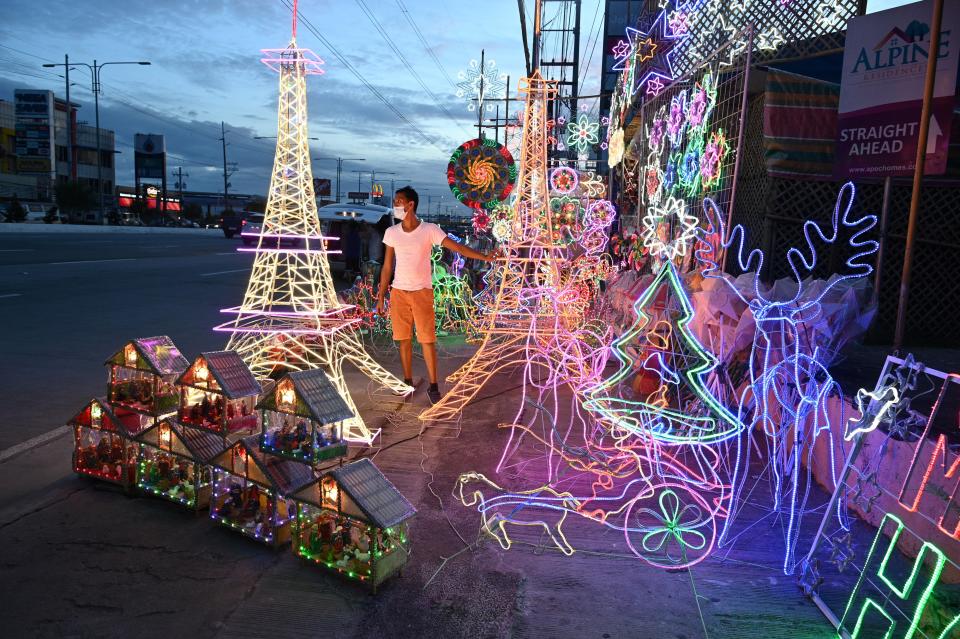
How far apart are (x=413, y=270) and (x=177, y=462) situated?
9.40 ft

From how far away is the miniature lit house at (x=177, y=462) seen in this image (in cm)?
370

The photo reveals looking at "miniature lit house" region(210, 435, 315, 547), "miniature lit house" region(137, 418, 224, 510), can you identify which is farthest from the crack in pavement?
"miniature lit house" region(210, 435, 315, 547)

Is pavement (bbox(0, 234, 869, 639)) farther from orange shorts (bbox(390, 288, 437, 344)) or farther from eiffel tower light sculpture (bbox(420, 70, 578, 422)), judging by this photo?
orange shorts (bbox(390, 288, 437, 344))

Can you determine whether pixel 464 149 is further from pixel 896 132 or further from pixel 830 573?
pixel 830 573

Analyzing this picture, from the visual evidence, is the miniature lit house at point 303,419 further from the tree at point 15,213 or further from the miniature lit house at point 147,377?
the tree at point 15,213

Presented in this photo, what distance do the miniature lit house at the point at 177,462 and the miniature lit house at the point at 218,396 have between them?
87 millimetres

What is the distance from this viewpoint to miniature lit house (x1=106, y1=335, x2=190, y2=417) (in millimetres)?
3922

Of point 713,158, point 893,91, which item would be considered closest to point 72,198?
point 713,158

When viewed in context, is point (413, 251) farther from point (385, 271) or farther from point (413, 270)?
point (385, 271)

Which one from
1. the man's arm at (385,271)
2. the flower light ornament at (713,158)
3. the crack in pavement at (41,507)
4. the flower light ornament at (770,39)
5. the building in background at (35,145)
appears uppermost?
the building in background at (35,145)

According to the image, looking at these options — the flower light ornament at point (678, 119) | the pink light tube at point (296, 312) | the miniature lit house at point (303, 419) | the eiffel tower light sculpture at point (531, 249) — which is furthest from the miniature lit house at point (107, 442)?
the flower light ornament at point (678, 119)

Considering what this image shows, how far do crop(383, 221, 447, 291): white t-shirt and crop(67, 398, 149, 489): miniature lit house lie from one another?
2.73 meters

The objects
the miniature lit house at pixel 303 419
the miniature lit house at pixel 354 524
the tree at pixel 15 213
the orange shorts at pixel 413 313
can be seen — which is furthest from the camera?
the tree at pixel 15 213

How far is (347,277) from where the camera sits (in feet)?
59.6
